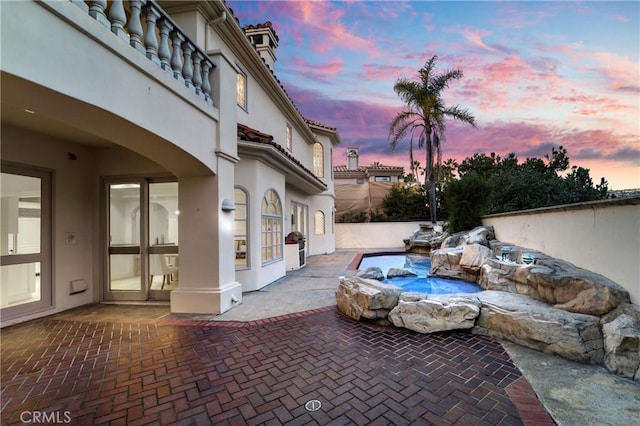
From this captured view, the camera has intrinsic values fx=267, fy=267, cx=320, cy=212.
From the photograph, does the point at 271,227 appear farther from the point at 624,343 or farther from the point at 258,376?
the point at 624,343

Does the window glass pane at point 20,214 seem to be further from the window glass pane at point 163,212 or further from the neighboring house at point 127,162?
the window glass pane at point 163,212

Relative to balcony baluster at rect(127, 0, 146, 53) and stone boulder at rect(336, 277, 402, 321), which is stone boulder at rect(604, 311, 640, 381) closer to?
stone boulder at rect(336, 277, 402, 321)

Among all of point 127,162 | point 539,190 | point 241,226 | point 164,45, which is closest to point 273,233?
point 241,226

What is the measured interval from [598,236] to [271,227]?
7.09 metres

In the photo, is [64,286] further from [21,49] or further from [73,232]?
[21,49]

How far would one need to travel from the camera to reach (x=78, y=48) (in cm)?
263

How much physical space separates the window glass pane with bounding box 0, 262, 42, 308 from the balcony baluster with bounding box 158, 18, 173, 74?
14.8 ft

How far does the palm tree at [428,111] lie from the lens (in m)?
14.4

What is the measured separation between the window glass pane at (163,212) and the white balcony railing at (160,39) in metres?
2.42

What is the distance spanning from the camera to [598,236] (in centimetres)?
450

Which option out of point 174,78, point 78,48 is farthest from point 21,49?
point 174,78

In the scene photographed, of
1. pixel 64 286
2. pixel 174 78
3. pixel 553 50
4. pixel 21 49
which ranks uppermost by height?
pixel 553 50

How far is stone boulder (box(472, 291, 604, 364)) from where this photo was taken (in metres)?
3.40

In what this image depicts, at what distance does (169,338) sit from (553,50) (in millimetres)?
13960
